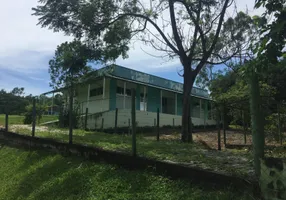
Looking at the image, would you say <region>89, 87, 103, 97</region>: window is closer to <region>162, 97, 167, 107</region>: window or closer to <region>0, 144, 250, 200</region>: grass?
<region>162, 97, 167, 107</region>: window

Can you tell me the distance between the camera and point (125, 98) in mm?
19766

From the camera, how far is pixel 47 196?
451 centimetres

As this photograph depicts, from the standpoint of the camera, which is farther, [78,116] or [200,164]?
[78,116]

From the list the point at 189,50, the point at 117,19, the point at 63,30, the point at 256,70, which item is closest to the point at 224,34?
the point at 189,50

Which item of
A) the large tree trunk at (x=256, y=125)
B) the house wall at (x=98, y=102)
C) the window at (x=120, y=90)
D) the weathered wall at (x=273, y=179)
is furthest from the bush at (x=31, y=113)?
the weathered wall at (x=273, y=179)

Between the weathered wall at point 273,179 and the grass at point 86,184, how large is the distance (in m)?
0.34

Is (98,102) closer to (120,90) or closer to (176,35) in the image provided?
(120,90)

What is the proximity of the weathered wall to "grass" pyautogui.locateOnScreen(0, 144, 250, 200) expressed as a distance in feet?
1.12

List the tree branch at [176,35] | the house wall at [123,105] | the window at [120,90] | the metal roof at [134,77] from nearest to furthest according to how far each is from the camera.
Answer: the tree branch at [176,35] < the metal roof at [134,77] < the house wall at [123,105] < the window at [120,90]

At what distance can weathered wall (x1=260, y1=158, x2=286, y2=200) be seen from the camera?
9.16 ft

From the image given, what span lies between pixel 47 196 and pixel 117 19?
27.4ft

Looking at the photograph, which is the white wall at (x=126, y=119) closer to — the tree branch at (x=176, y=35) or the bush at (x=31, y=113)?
the bush at (x=31, y=113)

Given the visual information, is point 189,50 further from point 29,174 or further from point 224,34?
point 29,174

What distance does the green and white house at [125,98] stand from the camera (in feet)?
56.6
